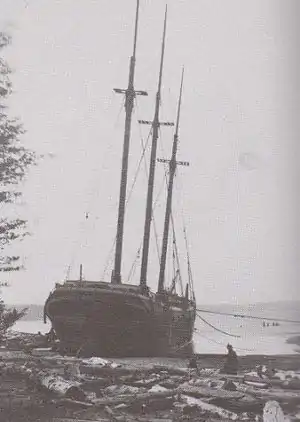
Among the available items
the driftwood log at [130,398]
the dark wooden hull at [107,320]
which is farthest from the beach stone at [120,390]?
the dark wooden hull at [107,320]

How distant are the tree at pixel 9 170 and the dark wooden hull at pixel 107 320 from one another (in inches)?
70.9

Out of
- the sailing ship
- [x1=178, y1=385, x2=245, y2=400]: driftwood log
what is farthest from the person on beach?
the sailing ship

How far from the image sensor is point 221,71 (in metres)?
9.30

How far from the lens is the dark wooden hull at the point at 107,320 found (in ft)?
37.8

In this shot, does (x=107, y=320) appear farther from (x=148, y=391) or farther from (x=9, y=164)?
(x=148, y=391)

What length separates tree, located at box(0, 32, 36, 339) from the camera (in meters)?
9.90

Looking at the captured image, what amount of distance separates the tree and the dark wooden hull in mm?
1801

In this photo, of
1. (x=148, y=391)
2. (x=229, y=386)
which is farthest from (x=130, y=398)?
(x=229, y=386)

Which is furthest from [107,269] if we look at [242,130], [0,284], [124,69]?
[242,130]

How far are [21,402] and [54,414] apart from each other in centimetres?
65

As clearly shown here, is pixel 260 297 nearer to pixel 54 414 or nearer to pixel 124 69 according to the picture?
pixel 54 414

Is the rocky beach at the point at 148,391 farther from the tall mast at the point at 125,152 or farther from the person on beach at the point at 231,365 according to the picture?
the tall mast at the point at 125,152

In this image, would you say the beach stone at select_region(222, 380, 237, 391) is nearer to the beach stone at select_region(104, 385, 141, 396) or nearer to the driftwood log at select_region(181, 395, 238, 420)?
the driftwood log at select_region(181, 395, 238, 420)

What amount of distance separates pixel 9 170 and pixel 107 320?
149 inches
